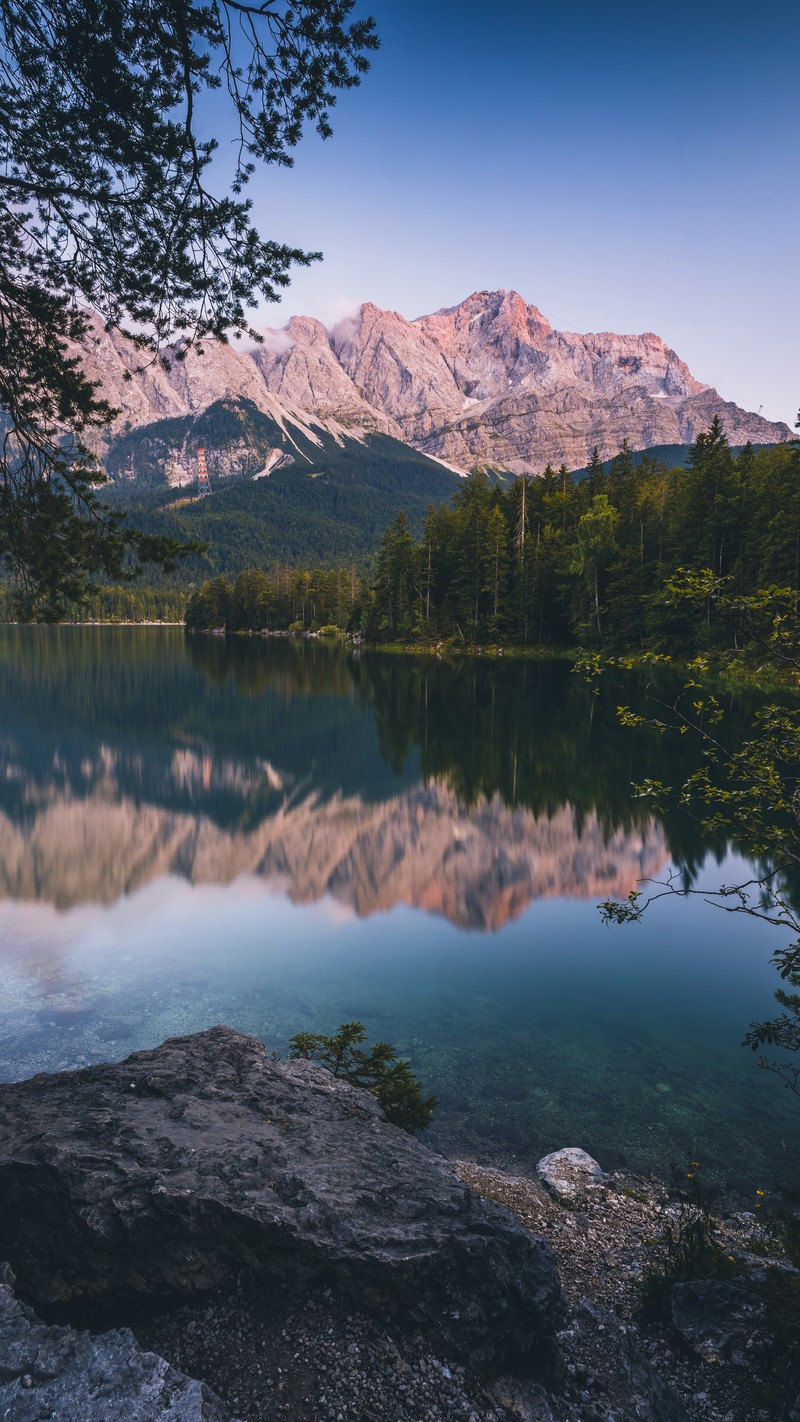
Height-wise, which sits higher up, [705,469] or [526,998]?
[705,469]

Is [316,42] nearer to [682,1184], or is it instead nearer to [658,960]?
[682,1184]

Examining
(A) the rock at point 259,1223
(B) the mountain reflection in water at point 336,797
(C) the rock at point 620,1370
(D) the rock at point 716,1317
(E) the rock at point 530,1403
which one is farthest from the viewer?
(B) the mountain reflection in water at point 336,797

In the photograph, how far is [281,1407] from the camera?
3684mm

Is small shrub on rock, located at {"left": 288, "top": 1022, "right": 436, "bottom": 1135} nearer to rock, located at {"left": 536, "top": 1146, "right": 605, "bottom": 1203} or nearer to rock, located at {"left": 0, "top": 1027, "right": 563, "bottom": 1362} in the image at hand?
rock, located at {"left": 536, "top": 1146, "right": 605, "bottom": 1203}

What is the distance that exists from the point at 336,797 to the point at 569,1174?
1966cm

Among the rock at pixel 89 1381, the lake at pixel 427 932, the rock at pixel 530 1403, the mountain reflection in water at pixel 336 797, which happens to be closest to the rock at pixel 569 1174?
the lake at pixel 427 932

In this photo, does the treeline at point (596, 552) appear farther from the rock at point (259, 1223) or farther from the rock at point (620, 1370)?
the rock at point (259, 1223)

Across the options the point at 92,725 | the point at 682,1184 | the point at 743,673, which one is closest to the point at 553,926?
the point at 682,1184

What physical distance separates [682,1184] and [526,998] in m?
4.90

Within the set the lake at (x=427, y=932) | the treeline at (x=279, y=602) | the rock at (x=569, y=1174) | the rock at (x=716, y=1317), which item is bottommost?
the lake at (x=427, y=932)

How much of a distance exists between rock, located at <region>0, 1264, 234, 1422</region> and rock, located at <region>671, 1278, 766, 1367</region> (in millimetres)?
3312

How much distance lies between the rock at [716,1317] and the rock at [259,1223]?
1028mm

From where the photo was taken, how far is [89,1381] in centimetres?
355

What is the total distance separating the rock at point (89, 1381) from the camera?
339 centimetres
